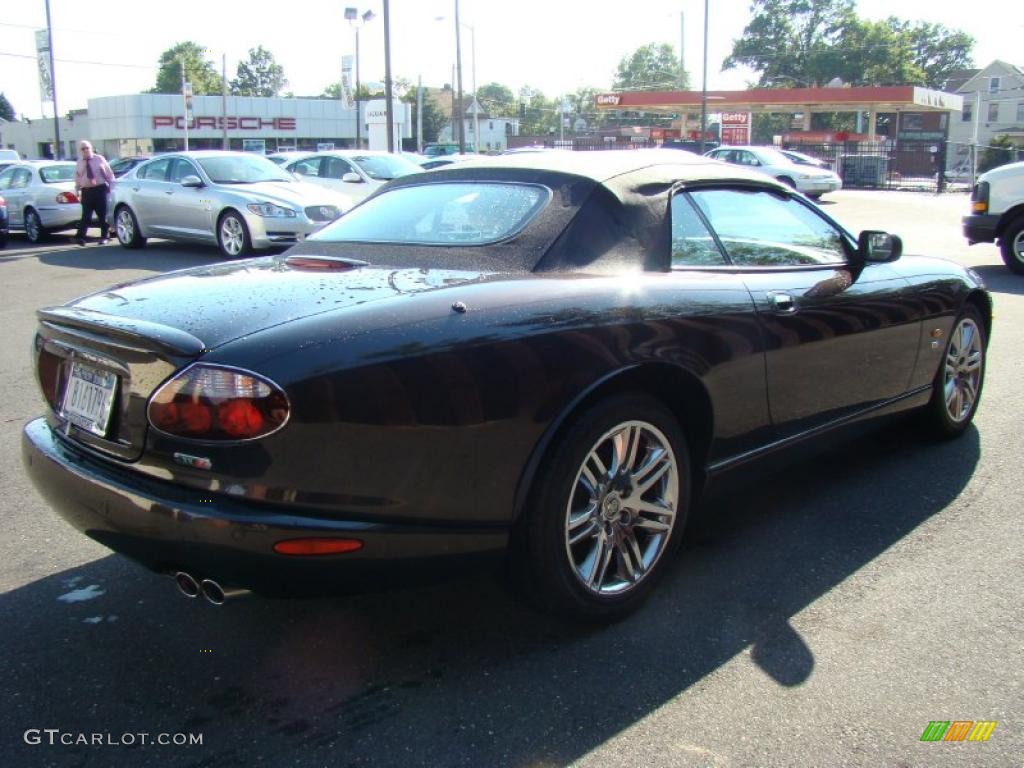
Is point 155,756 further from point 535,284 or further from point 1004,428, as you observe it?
point 1004,428

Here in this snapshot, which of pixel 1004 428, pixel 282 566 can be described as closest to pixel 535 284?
pixel 282 566

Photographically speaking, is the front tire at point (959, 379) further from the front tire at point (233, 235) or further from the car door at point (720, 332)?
the front tire at point (233, 235)

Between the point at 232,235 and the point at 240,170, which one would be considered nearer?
the point at 232,235

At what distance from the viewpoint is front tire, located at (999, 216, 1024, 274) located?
38.4ft

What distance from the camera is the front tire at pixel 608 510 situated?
271 centimetres

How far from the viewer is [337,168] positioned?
16.8 m

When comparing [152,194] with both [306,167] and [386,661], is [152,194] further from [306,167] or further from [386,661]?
[386,661]

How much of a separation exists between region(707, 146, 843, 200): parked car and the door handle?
2361 centimetres

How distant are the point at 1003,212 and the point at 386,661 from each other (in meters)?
11.6

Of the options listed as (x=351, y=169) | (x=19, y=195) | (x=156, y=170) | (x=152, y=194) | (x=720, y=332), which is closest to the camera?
(x=720, y=332)

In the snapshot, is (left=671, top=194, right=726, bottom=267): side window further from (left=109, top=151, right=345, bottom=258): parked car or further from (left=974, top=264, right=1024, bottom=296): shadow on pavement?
(left=109, top=151, right=345, bottom=258): parked car

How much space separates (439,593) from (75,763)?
4.15 ft

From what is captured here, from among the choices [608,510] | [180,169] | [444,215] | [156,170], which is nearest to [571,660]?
[608,510]

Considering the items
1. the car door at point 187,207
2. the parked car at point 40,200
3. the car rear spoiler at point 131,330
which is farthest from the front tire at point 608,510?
the parked car at point 40,200
